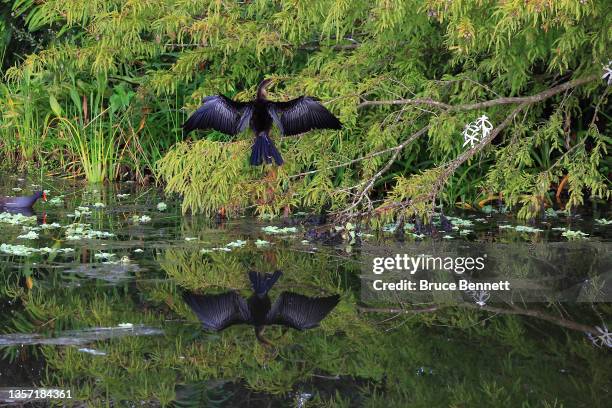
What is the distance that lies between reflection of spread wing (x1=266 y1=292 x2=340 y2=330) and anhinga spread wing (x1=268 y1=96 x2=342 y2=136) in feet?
6.19

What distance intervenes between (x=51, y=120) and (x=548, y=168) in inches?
188

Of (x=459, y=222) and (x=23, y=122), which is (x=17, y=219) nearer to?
(x=23, y=122)

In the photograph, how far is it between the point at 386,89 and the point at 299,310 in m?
2.87

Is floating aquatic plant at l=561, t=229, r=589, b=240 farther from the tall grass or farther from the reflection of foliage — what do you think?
the tall grass

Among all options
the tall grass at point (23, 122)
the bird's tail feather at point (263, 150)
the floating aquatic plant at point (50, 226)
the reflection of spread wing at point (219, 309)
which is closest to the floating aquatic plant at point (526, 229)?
the bird's tail feather at point (263, 150)

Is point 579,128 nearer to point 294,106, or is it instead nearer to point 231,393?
point 294,106

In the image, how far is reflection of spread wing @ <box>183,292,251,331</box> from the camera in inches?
194

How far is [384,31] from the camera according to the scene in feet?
24.8

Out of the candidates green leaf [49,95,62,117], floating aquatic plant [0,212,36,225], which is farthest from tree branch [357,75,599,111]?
green leaf [49,95,62,117]

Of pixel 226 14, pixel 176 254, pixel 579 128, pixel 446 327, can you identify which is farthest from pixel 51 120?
pixel 446 327

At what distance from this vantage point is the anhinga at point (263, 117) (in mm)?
7121

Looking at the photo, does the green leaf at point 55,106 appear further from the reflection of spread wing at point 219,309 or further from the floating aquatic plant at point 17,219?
the reflection of spread wing at point 219,309

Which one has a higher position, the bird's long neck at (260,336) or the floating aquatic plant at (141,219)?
the bird's long neck at (260,336)

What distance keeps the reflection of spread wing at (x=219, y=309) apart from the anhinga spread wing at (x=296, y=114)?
1923 mm
